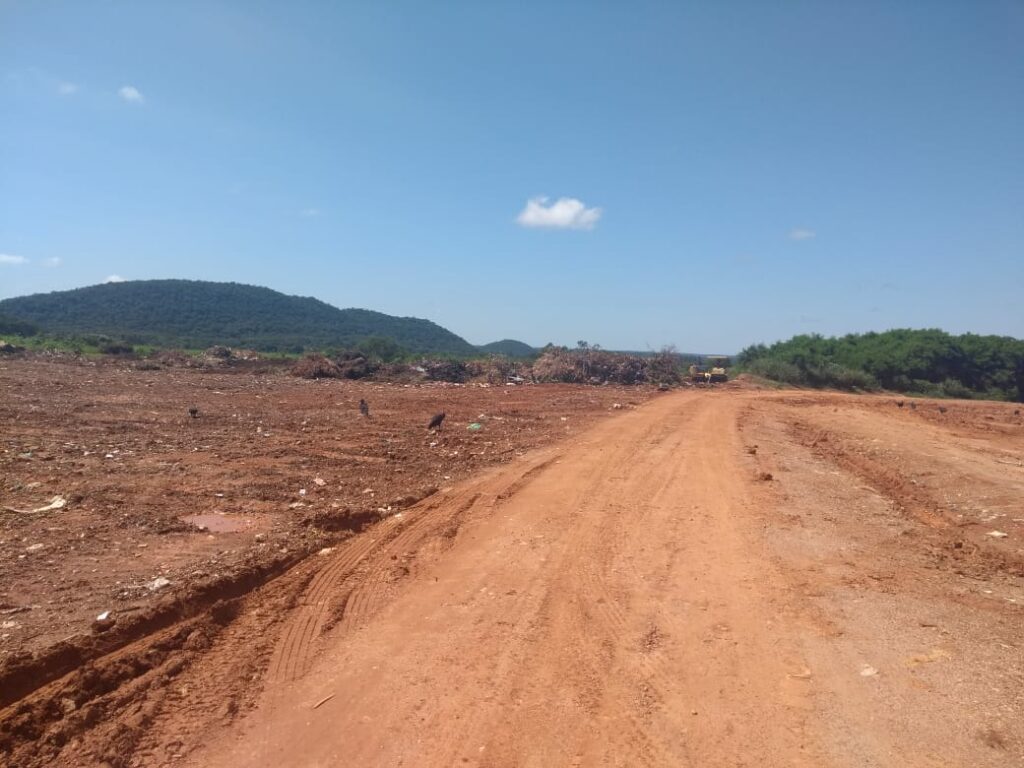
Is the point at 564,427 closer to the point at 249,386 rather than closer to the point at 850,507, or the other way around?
the point at 850,507

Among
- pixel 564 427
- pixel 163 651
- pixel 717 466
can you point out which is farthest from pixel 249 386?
pixel 163 651

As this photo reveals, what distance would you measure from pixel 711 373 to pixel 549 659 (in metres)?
32.4

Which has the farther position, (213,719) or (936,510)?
(936,510)

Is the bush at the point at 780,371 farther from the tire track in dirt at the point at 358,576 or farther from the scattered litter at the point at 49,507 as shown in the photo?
the scattered litter at the point at 49,507

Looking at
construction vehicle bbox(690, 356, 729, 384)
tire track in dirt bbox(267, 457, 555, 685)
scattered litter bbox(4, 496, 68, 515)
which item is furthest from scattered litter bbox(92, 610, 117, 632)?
construction vehicle bbox(690, 356, 729, 384)

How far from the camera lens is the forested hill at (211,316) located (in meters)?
80.8

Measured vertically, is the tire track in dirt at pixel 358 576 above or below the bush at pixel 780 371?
below

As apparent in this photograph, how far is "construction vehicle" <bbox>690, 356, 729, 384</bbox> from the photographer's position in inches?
1353

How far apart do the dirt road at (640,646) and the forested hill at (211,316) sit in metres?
67.2

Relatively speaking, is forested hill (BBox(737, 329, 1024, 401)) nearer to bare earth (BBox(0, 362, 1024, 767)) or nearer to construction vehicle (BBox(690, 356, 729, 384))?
construction vehicle (BBox(690, 356, 729, 384))

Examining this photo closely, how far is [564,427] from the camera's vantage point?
48.2 ft

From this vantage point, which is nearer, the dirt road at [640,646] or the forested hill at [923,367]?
the dirt road at [640,646]

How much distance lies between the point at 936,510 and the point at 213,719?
332 inches

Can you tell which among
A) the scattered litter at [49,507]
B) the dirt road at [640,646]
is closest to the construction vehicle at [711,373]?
the dirt road at [640,646]
